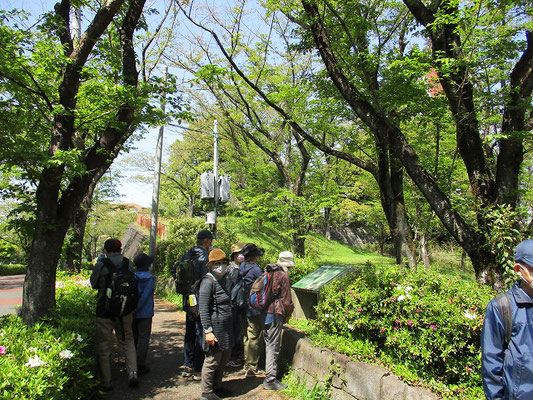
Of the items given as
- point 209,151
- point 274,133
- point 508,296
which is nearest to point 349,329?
point 508,296

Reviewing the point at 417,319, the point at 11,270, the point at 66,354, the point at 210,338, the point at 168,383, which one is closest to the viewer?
the point at 66,354

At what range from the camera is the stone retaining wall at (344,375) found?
3441mm

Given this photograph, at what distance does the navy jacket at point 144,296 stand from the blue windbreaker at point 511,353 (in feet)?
13.6

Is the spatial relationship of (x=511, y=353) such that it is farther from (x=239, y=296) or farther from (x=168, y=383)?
(x=168, y=383)

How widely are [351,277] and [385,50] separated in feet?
19.1

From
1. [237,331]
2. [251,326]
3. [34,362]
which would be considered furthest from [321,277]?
[34,362]

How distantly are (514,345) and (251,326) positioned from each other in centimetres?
352

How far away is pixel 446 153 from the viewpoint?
12438 millimetres

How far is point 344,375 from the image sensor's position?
401cm

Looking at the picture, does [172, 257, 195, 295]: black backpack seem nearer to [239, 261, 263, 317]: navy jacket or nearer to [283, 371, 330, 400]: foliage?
[239, 261, 263, 317]: navy jacket

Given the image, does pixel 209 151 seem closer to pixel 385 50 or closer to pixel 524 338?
pixel 385 50

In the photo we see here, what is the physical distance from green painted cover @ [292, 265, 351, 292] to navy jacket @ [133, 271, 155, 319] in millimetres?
2283

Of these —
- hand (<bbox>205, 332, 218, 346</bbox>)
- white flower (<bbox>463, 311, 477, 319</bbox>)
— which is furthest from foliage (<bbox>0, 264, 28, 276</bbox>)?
white flower (<bbox>463, 311, 477, 319</bbox>)

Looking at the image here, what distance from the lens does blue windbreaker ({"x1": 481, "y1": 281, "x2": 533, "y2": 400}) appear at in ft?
6.72
